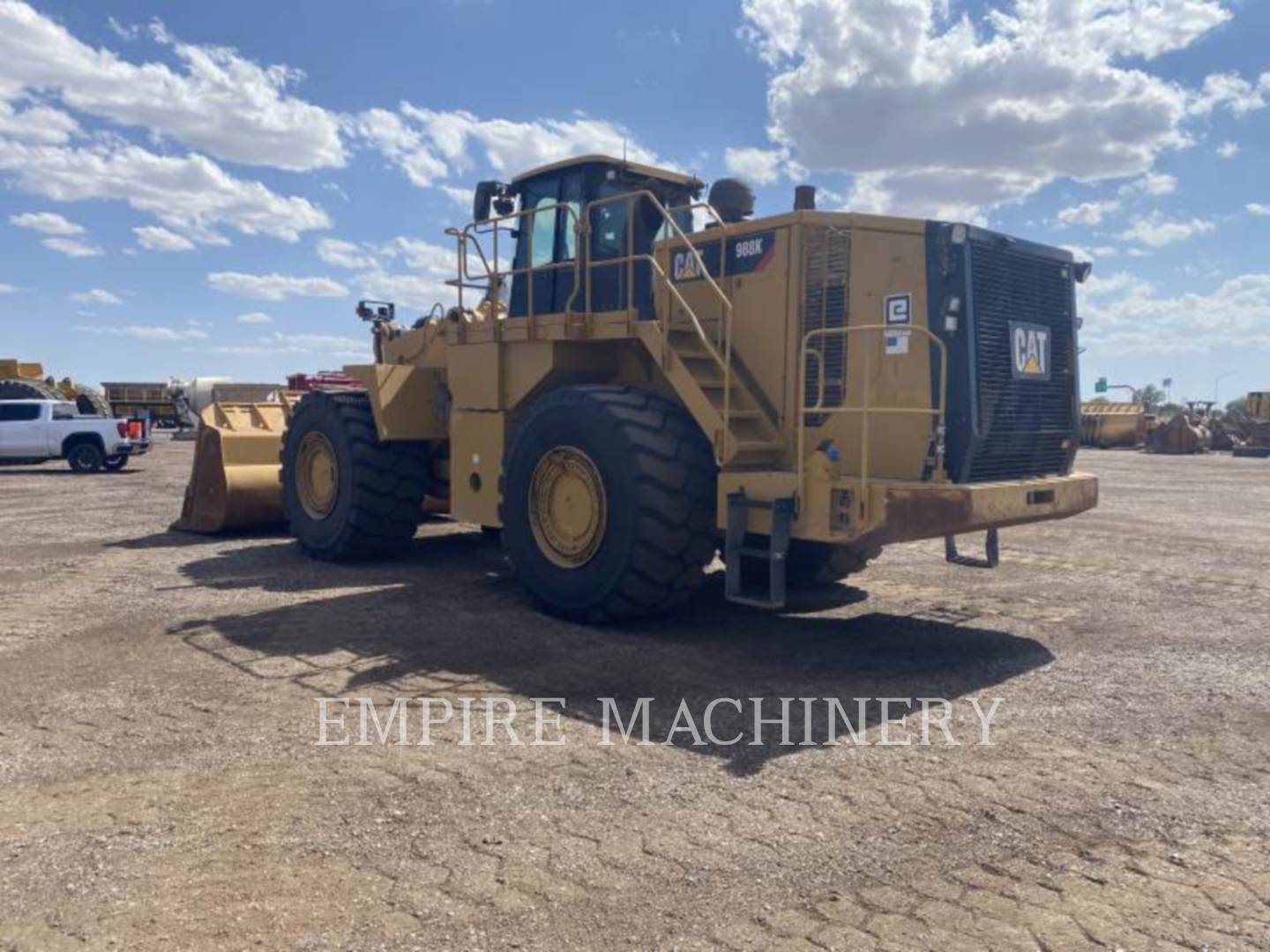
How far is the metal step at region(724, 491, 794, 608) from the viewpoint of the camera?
654 cm

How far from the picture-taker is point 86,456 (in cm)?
2378

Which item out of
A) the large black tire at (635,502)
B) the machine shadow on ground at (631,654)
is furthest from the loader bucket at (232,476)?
the large black tire at (635,502)

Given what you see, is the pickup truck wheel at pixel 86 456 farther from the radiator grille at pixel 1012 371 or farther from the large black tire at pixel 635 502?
the radiator grille at pixel 1012 371

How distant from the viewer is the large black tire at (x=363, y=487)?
998cm

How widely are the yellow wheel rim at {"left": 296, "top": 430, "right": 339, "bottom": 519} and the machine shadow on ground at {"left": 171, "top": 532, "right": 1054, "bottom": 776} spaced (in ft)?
4.97

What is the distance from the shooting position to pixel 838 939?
Answer: 10.9 ft

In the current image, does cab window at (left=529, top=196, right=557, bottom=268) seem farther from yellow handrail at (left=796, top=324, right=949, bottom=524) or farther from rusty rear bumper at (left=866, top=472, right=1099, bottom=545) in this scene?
rusty rear bumper at (left=866, top=472, right=1099, bottom=545)

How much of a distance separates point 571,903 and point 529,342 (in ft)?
19.0

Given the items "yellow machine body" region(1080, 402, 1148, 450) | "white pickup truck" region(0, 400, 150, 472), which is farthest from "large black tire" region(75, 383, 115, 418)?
"yellow machine body" region(1080, 402, 1148, 450)

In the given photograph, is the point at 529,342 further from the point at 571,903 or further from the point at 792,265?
the point at 571,903

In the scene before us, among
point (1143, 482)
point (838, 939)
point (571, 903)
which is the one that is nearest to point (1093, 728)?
point (838, 939)

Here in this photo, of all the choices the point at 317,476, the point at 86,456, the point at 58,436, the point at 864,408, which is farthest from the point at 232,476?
the point at 58,436

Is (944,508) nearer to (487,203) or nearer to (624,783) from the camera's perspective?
(624,783)

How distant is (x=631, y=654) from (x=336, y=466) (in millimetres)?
4827
